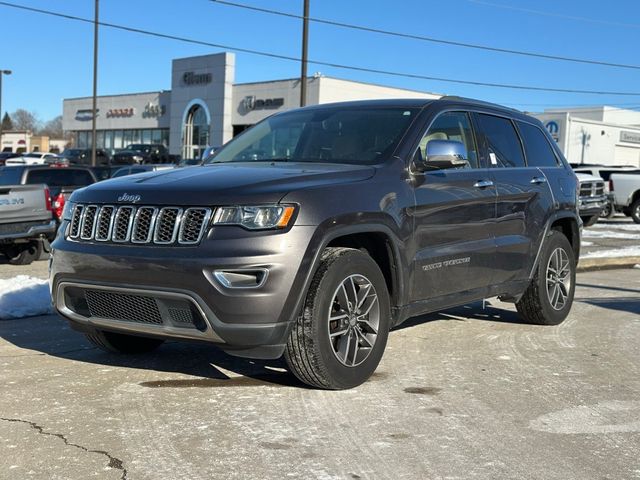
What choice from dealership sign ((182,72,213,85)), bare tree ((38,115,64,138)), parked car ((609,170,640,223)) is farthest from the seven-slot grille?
bare tree ((38,115,64,138))

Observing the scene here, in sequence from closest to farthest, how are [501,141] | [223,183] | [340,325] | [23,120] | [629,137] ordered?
[223,183]
[340,325]
[501,141]
[629,137]
[23,120]

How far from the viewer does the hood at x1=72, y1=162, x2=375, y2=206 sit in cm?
437

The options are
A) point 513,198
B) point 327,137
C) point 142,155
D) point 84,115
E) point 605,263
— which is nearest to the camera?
point 327,137

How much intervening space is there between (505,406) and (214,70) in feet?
157

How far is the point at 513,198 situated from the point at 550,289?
4.20 ft

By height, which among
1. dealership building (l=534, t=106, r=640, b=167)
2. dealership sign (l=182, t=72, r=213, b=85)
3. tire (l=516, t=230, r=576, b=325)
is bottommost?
tire (l=516, t=230, r=576, b=325)

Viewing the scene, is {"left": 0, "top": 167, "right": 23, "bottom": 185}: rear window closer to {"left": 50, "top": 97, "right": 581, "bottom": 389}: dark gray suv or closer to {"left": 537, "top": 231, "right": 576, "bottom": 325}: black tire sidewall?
{"left": 50, "top": 97, "right": 581, "bottom": 389}: dark gray suv

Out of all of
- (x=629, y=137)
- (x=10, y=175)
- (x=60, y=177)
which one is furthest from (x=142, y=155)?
(x=10, y=175)

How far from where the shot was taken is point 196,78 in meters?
51.8

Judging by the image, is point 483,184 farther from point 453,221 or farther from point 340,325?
point 340,325

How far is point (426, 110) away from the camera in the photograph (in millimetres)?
5715

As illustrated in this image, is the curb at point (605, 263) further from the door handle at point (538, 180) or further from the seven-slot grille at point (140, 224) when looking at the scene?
the seven-slot grille at point (140, 224)

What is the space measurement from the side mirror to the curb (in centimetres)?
744

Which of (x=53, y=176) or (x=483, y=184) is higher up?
(x=483, y=184)
